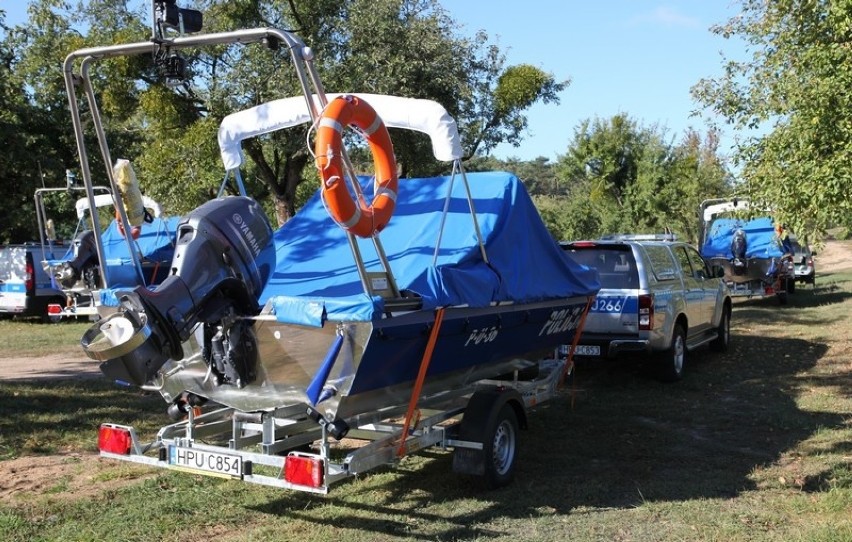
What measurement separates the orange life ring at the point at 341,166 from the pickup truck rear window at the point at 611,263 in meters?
5.93

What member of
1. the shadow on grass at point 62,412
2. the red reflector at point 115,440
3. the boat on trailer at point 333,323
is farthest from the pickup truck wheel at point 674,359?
the red reflector at point 115,440

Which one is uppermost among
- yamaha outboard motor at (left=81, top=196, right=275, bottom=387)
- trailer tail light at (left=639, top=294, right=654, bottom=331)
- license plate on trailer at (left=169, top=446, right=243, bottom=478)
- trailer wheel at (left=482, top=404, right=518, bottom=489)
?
yamaha outboard motor at (left=81, top=196, right=275, bottom=387)

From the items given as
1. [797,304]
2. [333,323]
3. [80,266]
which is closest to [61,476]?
[333,323]

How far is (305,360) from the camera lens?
18.7ft

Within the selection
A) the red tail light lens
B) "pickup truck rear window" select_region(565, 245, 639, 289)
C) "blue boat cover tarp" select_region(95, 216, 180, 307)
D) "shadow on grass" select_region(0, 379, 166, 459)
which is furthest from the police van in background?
"pickup truck rear window" select_region(565, 245, 639, 289)

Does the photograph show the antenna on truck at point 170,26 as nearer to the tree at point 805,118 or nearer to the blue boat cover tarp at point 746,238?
the tree at point 805,118

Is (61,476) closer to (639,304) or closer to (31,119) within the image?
(639,304)

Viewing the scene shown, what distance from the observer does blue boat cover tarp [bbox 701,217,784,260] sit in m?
22.7

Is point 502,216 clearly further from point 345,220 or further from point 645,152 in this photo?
point 645,152

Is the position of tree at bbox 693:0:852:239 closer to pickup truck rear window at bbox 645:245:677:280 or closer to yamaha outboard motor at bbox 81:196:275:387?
pickup truck rear window at bbox 645:245:677:280

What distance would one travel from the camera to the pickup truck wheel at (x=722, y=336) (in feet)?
45.6

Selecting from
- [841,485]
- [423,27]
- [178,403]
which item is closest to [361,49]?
[423,27]

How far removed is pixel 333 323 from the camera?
17.5 feet

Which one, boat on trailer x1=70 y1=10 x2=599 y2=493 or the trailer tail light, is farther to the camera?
the trailer tail light
